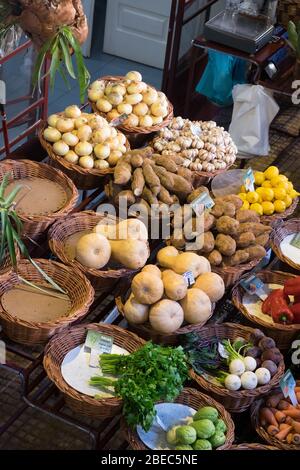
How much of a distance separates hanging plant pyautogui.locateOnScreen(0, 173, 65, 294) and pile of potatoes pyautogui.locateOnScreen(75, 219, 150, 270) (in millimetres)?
171

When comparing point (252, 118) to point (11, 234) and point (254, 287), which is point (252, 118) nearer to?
point (254, 287)

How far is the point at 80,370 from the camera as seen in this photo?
9.45 feet

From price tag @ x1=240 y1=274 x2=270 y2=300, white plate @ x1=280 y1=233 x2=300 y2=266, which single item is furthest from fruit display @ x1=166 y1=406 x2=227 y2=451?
white plate @ x1=280 y1=233 x2=300 y2=266

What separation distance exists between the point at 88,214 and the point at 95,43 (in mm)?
3879

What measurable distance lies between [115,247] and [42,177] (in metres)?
0.63

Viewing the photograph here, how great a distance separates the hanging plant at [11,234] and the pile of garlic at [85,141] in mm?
432

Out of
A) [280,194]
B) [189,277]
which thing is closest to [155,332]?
[189,277]

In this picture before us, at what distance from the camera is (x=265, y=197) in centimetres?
379

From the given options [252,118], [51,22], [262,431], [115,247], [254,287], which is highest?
[51,22]

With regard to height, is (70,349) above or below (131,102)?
below

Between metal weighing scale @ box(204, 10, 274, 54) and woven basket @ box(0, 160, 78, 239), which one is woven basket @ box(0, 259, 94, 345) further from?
metal weighing scale @ box(204, 10, 274, 54)

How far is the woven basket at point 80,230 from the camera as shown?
3.14 meters

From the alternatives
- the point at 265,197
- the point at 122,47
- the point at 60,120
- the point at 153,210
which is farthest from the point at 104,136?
the point at 122,47

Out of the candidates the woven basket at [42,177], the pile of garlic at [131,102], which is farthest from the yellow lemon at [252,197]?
the woven basket at [42,177]
